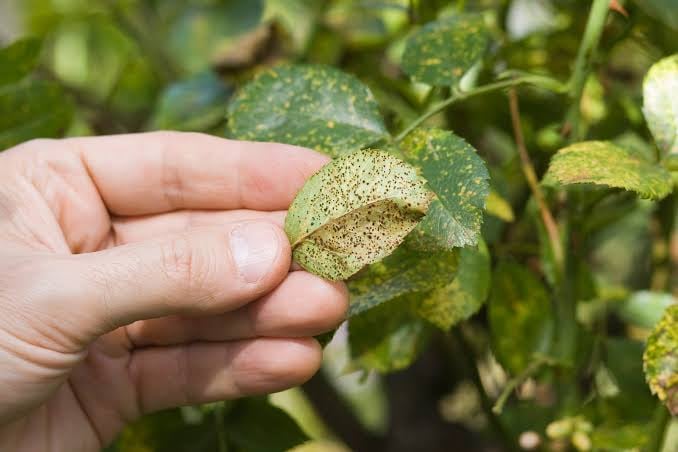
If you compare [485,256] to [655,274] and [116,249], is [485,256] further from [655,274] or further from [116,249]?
[655,274]

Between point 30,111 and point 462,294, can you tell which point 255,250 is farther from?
point 30,111

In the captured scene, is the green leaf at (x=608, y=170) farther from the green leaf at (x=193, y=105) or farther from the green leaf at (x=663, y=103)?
the green leaf at (x=193, y=105)

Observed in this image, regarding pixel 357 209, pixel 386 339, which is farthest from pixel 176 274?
pixel 386 339

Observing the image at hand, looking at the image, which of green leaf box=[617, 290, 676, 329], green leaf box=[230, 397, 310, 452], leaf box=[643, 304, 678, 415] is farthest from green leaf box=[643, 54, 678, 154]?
green leaf box=[230, 397, 310, 452]

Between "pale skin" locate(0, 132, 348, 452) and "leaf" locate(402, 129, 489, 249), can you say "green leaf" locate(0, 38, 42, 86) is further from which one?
"leaf" locate(402, 129, 489, 249)

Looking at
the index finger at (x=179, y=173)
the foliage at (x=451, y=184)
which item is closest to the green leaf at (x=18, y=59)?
the foliage at (x=451, y=184)
